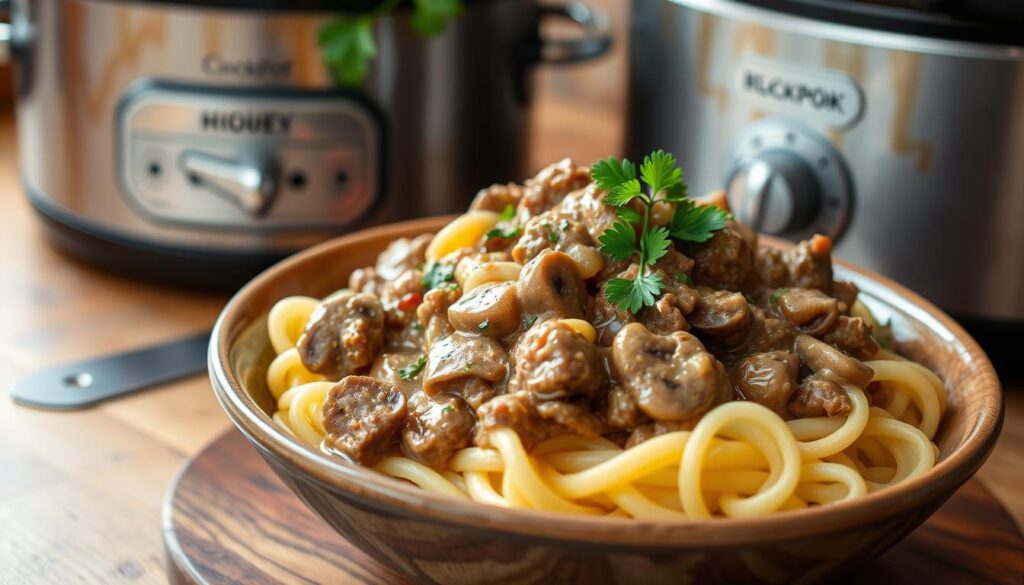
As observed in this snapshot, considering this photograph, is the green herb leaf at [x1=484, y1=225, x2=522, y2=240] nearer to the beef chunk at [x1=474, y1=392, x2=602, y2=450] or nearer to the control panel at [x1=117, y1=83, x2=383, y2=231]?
the beef chunk at [x1=474, y1=392, x2=602, y2=450]

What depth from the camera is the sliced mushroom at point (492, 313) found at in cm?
146

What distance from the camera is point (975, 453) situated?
4.34 feet

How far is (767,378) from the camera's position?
1.43m

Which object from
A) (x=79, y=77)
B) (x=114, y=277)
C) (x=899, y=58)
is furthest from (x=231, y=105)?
(x=899, y=58)

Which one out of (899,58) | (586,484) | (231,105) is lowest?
(586,484)

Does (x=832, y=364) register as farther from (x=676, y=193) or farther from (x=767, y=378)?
(x=676, y=193)

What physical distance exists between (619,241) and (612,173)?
3.9 inches

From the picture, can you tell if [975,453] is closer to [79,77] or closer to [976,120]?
[976,120]

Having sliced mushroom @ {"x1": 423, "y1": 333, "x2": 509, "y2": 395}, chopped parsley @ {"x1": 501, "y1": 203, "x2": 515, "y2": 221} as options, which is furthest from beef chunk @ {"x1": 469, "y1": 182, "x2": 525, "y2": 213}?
sliced mushroom @ {"x1": 423, "y1": 333, "x2": 509, "y2": 395}

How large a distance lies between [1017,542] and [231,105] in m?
1.43

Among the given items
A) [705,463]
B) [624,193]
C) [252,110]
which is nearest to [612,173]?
[624,193]

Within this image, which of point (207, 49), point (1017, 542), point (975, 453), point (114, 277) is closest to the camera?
point (975, 453)

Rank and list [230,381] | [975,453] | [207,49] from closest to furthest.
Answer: [975,453], [230,381], [207,49]

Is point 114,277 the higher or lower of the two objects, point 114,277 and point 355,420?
the lower
